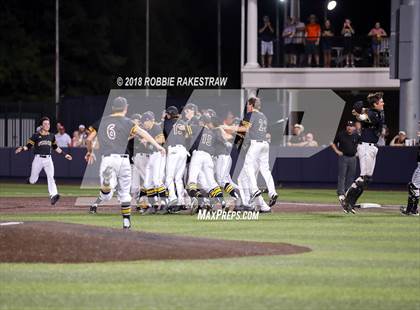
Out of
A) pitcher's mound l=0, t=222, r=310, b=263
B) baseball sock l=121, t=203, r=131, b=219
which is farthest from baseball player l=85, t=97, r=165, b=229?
pitcher's mound l=0, t=222, r=310, b=263

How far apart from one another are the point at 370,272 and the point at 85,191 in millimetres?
18719

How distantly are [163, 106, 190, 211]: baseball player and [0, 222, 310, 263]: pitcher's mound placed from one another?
6657mm

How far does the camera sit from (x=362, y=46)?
38.4m

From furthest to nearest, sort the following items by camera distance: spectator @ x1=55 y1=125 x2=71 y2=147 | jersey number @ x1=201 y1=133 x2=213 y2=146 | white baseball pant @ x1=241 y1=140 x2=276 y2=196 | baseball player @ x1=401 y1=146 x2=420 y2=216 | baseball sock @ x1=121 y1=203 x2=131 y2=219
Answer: spectator @ x1=55 y1=125 x2=71 y2=147, jersey number @ x1=201 y1=133 x2=213 y2=146, white baseball pant @ x1=241 y1=140 x2=276 y2=196, baseball player @ x1=401 y1=146 x2=420 y2=216, baseball sock @ x1=121 y1=203 x2=131 y2=219

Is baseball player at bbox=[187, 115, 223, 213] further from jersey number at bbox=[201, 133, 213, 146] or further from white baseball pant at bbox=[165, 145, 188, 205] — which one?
white baseball pant at bbox=[165, 145, 188, 205]

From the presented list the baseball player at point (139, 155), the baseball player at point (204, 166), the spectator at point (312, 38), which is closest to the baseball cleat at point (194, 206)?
the baseball player at point (204, 166)

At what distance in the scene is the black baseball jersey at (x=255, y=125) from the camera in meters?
20.7

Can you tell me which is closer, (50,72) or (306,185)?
(306,185)

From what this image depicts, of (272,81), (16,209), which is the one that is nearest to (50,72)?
(272,81)

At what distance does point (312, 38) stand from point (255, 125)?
16842 mm

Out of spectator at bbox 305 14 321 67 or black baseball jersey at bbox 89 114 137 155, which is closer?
black baseball jersey at bbox 89 114 137 155

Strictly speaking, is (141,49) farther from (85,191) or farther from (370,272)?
(370,272)

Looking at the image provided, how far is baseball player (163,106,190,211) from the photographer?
21172 mm

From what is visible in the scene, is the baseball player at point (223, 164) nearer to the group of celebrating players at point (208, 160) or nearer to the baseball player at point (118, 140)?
the group of celebrating players at point (208, 160)
